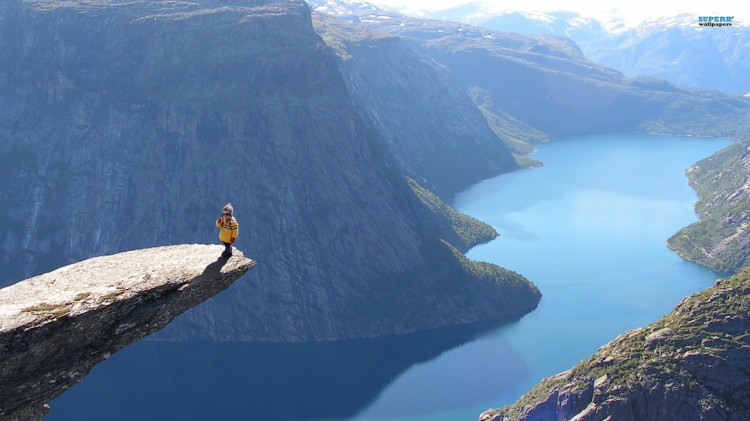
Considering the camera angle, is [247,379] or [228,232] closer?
[228,232]

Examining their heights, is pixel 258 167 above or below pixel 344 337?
above

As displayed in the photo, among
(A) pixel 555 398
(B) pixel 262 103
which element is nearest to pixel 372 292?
(B) pixel 262 103

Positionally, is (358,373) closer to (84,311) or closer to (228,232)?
(228,232)

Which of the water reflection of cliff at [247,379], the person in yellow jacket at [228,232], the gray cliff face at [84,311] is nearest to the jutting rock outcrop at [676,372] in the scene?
the water reflection of cliff at [247,379]

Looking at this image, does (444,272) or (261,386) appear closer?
(261,386)

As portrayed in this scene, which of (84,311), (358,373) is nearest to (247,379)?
(358,373)

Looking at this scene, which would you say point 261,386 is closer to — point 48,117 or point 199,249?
point 48,117

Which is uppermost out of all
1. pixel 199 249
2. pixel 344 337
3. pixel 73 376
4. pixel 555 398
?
pixel 199 249
